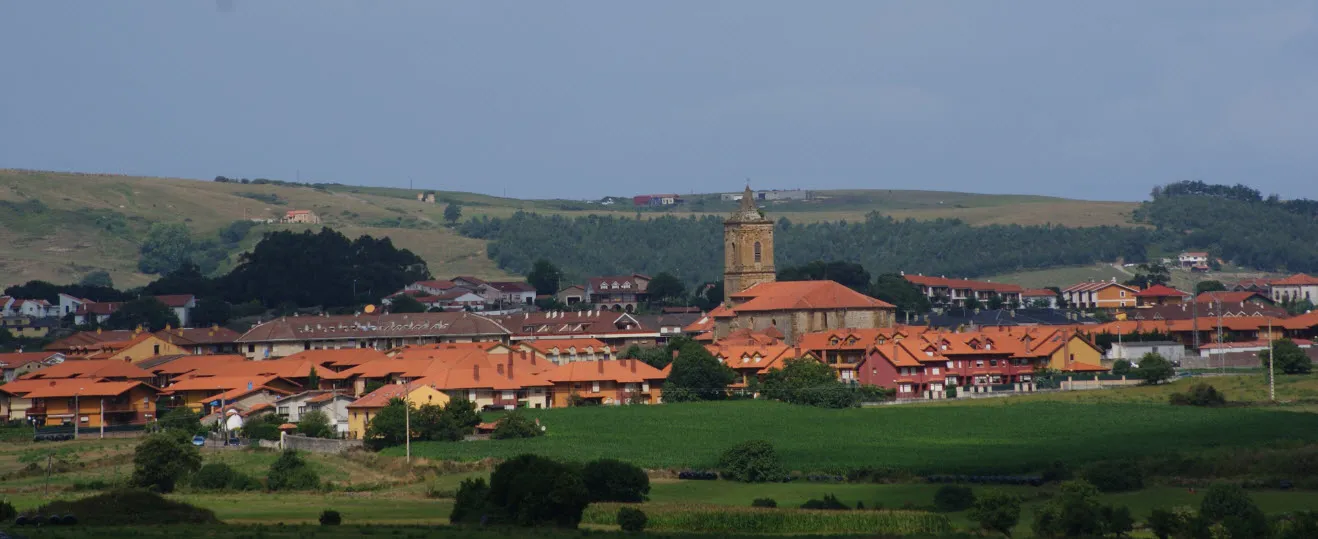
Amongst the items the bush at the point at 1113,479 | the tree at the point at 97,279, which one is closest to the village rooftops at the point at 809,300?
the bush at the point at 1113,479

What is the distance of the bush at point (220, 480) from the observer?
57.9 m

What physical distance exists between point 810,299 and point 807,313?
1423 mm

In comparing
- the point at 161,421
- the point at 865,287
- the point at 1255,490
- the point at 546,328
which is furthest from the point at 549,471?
the point at 865,287

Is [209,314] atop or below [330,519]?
atop

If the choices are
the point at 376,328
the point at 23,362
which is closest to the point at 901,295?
the point at 376,328

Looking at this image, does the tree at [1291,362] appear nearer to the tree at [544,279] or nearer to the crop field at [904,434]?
the crop field at [904,434]

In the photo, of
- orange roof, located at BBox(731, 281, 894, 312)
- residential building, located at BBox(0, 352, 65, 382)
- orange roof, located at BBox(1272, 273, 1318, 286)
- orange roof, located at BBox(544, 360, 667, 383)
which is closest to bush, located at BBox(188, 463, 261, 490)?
orange roof, located at BBox(544, 360, 667, 383)

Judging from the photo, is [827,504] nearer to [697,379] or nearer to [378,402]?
[378,402]

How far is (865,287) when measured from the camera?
13825 centimetres

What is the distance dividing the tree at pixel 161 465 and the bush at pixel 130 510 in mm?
8865

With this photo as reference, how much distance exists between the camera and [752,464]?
57.8 metres

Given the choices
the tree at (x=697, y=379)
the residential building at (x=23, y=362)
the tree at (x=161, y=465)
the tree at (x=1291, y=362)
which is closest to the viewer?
the tree at (x=161, y=465)

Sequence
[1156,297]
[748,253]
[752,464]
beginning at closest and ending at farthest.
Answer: [752,464], [748,253], [1156,297]

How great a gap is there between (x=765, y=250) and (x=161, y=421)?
166ft
